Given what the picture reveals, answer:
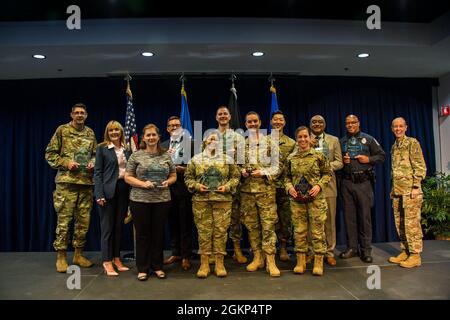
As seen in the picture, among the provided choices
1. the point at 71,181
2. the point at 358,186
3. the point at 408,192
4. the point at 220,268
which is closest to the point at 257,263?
the point at 220,268

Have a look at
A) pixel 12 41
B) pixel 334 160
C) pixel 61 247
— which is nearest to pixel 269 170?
pixel 334 160

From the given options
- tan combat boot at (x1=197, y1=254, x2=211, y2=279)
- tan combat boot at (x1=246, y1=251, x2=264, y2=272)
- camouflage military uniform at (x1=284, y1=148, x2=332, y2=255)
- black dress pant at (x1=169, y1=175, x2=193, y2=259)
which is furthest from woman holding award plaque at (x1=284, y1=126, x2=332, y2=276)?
→ black dress pant at (x1=169, y1=175, x2=193, y2=259)

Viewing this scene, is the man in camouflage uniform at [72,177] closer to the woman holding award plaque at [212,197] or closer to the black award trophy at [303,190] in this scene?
the woman holding award plaque at [212,197]

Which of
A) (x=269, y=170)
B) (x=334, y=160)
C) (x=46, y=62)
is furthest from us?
(x=46, y=62)

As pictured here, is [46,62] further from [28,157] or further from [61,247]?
[61,247]

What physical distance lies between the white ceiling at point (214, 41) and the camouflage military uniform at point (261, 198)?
1341 mm

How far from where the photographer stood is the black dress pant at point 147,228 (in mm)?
3230

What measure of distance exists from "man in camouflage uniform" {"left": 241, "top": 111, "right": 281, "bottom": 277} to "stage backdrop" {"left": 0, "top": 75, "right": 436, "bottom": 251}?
1.92 m

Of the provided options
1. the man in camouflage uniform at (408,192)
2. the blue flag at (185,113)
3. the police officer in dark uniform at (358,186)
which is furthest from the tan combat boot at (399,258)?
the blue flag at (185,113)

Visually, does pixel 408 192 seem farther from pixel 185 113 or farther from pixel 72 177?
pixel 72 177

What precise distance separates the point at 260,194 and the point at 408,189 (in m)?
1.60

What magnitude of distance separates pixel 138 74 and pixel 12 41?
5.33 feet

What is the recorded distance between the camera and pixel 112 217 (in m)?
3.47

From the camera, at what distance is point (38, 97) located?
5.38m
